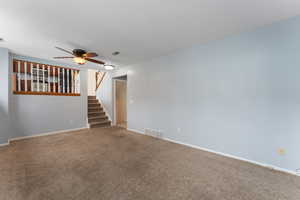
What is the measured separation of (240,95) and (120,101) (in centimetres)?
510

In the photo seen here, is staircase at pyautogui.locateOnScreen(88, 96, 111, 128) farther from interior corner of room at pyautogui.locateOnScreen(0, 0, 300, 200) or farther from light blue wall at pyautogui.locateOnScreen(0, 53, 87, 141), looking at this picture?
interior corner of room at pyautogui.locateOnScreen(0, 0, 300, 200)

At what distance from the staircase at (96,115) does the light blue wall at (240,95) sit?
2.96m

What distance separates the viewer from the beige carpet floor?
5.43ft

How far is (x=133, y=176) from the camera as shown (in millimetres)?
2041

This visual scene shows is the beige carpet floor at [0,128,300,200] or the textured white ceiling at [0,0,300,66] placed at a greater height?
the textured white ceiling at [0,0,300,66]

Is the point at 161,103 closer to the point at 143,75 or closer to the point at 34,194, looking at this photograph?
the point at 143,75

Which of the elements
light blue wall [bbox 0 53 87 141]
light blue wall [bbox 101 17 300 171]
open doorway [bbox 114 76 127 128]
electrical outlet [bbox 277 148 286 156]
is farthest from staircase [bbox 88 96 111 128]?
electrical outlet [bbox 277 148 286 156]

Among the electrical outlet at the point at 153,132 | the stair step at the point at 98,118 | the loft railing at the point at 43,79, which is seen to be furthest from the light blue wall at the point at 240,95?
the loft railing at the point at 43,79

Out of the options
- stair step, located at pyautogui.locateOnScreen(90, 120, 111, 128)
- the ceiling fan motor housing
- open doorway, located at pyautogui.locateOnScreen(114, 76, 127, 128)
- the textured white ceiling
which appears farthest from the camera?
open doorway, located at pyautogui.locateOnScreen(114, 76, 127, 128)

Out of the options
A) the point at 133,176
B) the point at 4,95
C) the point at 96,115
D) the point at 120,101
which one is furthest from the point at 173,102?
the point at 4,95

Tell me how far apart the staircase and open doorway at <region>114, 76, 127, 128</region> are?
1.86 ft

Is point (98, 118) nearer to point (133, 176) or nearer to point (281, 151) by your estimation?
point (133, 176)

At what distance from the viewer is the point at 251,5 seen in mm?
1832

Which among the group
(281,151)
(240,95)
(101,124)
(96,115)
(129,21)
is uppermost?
(129,21)
